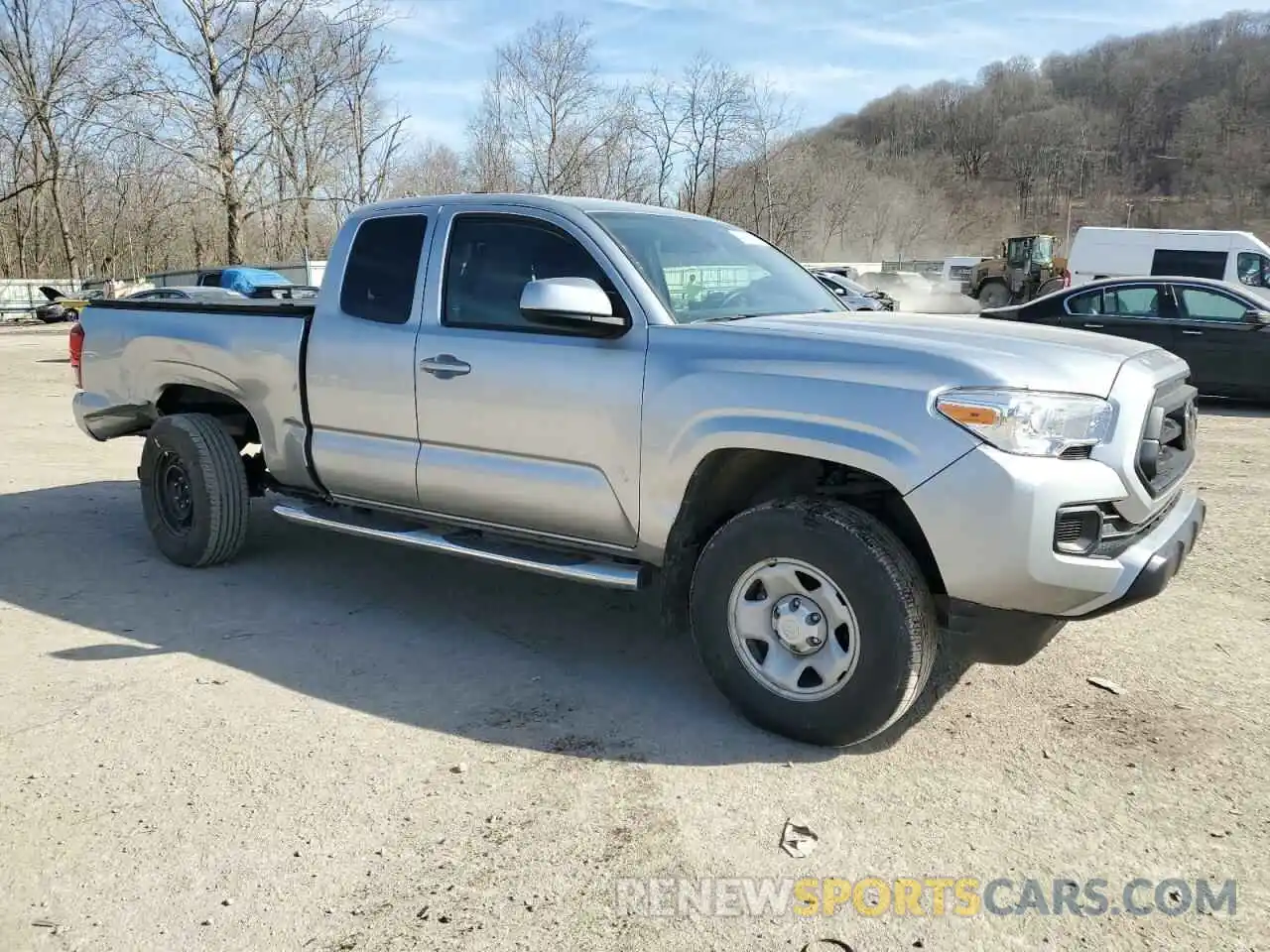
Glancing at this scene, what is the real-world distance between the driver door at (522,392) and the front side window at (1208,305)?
9656 millimetres

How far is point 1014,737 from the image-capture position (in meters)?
3.60

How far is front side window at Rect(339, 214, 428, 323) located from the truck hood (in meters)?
1.62

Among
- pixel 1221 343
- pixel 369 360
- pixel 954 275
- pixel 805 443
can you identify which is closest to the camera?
pixel 805 443

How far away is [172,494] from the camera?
578 cm

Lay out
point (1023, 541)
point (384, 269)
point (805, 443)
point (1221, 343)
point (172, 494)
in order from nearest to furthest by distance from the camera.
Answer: point (1023, 541)
point (805, 443)
point (384, 269)
point (172, 494)
point (1221, 343)

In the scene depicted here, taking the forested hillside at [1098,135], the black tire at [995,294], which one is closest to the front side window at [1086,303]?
the black tire at [995,294]

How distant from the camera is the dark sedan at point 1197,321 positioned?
10.9 metres

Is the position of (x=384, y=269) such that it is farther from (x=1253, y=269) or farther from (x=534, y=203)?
(x=1253, y=269)

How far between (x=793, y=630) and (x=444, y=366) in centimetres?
190

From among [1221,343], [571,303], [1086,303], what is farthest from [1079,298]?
[571,303]

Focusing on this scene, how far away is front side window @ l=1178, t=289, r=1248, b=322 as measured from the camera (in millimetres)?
10984

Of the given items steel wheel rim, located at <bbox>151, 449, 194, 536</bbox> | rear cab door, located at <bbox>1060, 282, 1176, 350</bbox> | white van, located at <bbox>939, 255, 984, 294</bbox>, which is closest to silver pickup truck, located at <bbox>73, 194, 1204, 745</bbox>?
steel wheel rim, located at <bbox>151, 449, 194, 536</bbox>

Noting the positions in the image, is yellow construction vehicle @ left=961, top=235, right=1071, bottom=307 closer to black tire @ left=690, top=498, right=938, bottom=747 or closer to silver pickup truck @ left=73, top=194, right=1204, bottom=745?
silver pickup truck @ left=73, top=194, right=1204, bottom=745

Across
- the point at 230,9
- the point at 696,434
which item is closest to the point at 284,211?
the point at 230,9
